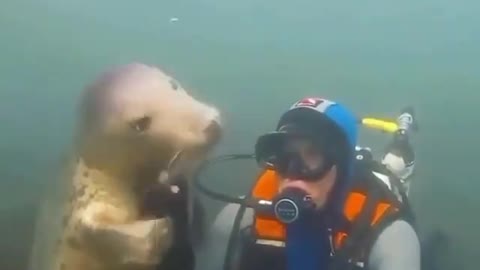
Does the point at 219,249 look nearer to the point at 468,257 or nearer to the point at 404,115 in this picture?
the point at 404,115

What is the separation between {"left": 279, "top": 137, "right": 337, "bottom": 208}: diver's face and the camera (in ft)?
5.76

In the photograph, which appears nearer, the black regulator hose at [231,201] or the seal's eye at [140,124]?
the seal's eye at [140,124]

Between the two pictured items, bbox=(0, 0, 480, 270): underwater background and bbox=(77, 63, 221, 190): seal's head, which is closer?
bbox=(77, 63, 221, 190): seal's head

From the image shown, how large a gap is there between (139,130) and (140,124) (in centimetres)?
1

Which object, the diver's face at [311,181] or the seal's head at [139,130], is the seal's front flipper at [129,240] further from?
the diver's face at [311,181]

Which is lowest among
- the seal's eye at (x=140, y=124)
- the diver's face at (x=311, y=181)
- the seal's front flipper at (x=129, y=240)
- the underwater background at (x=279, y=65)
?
the underwater background at (x=279, y=65)

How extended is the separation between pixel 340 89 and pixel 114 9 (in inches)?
112

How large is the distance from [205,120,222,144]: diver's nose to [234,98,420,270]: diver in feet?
0.62

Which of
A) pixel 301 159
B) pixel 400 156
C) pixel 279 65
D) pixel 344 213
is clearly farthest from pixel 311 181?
pixel 279 65

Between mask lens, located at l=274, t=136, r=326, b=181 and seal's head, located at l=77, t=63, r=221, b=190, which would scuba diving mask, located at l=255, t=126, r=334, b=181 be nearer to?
mask lens, located at l=274, t=136, r=326, b=181

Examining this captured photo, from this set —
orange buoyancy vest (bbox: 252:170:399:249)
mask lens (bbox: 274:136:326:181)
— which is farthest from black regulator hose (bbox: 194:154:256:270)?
mask lens (bbox: 274:136:326:181)

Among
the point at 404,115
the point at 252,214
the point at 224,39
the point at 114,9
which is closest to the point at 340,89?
the point at 224,39

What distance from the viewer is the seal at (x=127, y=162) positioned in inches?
64.7

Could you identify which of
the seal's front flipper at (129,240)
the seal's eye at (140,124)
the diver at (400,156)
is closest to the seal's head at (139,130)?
the seal's eye at (140,124)
